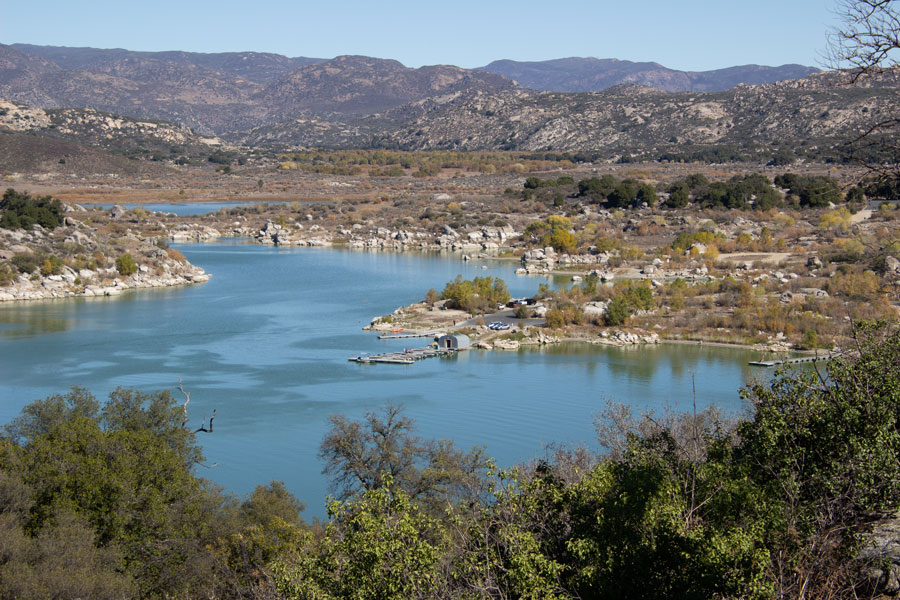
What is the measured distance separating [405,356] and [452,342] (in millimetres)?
2328

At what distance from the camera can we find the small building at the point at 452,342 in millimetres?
33281

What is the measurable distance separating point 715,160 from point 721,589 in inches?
3809

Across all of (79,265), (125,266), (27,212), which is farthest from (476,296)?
(27,212)

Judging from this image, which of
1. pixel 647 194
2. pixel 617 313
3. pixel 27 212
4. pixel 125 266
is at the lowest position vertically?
pixel 617 313

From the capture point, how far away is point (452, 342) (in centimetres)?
3341

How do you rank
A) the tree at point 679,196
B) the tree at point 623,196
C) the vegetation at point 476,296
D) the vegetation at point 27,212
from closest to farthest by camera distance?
the vegetation at point 476,296 < the vegetation at point 27,212 < the tree at point 679,196 < the tree at point 623,196

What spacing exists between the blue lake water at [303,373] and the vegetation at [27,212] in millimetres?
8155

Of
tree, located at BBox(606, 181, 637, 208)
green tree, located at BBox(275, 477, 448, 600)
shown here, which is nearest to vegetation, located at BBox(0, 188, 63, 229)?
tree, located at BBox(606, 181, 637, 208)

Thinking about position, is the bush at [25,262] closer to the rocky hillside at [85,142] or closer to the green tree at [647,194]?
the green tree at [647,194]

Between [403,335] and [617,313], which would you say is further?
[617,313]

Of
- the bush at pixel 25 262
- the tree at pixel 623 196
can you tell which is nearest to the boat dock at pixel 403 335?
the bush at pixel 25 262

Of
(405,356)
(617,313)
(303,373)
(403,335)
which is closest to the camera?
(303,373)

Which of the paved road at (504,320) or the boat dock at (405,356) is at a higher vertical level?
the paved road at (504,320)

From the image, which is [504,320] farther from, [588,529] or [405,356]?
[588,529]
